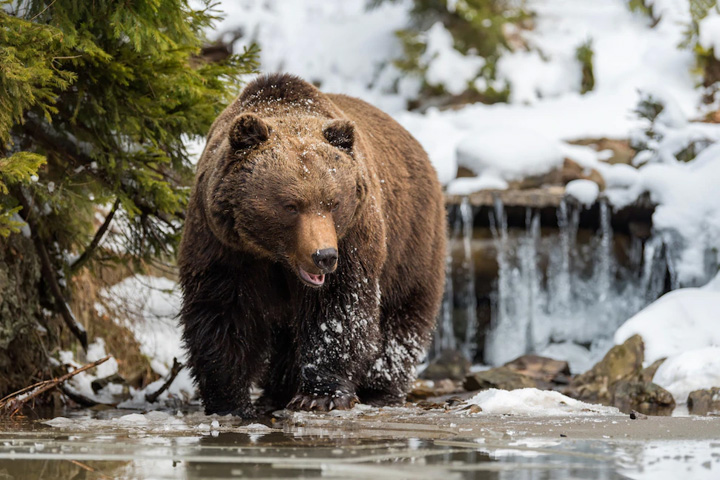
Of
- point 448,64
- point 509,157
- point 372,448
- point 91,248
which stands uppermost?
point 448,64

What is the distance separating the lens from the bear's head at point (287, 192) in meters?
4.56

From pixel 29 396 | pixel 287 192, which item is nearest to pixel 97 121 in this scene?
pixel 29 396

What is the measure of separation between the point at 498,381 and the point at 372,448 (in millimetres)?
4617

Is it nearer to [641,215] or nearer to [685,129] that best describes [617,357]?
[641,215]

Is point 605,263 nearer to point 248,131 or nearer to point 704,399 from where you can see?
point 704,399

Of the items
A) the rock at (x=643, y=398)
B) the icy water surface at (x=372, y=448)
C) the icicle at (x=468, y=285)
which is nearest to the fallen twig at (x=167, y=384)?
the icy water surface at (x=372, y=448)

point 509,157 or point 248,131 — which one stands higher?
point 509,157

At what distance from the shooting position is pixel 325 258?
441 cm

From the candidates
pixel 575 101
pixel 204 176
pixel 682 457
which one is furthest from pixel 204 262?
pixel 575 101

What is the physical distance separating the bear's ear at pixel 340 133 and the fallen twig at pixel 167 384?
2138 mm

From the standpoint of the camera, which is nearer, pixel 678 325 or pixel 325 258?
pixel 325 258

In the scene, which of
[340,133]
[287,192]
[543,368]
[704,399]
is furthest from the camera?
[543,368]

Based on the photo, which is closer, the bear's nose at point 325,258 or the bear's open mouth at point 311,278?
the bear's nose at point 325,258

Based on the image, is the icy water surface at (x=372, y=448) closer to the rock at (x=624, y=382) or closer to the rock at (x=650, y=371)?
the rock at (x=624, y=382)
